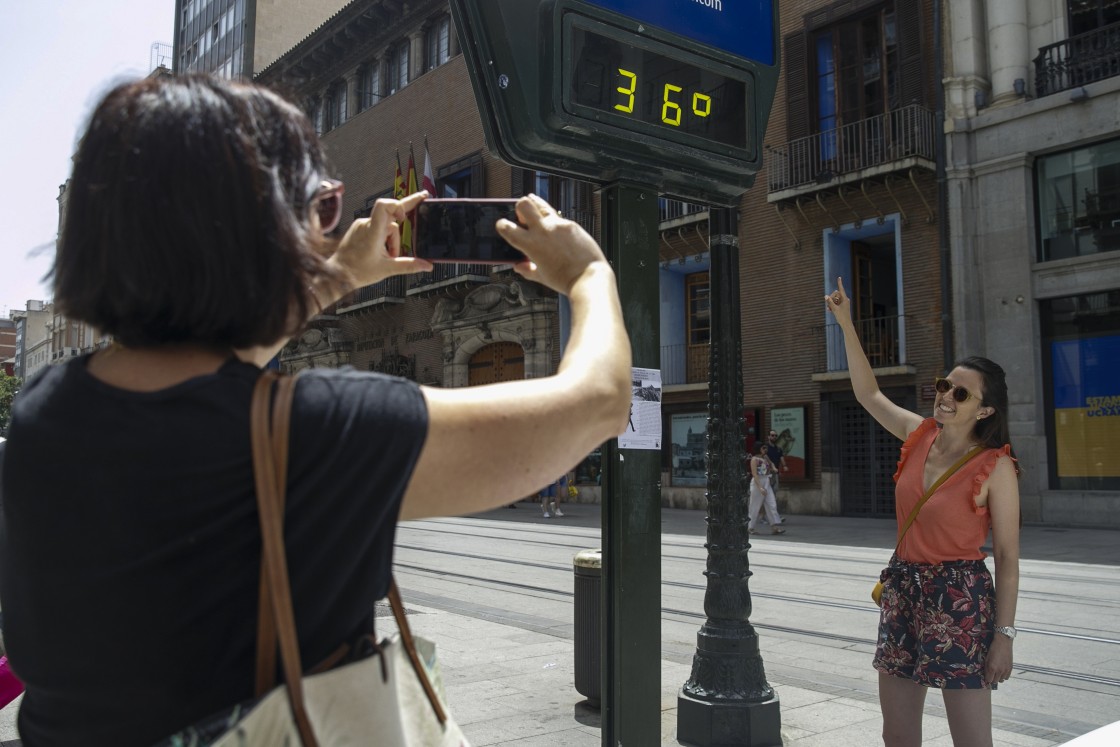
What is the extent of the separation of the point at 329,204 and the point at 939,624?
9.75ft

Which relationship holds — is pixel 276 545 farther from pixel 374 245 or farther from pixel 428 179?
pixel 428 179

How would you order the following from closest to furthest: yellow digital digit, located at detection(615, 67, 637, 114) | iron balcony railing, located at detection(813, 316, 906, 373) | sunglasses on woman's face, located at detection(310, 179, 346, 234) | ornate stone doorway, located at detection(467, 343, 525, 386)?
sunglasses on woman's face, located at detection(310, 179, 346, 234) < yellow digital digit, located at detection(615, 67, 637, 114) < iron balcony railing, located at detection(813, 316, 906, 373) < ornate stone doorway, located at detection(467, 343, 525, 386)

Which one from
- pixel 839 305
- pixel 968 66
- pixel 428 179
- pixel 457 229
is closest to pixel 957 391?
pixel 839 305

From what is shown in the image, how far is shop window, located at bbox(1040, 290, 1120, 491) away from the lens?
17.1 meters

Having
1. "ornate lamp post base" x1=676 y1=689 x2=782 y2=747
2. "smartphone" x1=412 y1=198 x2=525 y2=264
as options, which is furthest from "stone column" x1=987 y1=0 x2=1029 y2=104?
"smartphone" x1=412 y1=198 x2=525 y2=264

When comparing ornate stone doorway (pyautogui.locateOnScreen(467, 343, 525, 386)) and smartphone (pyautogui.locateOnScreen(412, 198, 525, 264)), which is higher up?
ornate stone doorway (pyautogui.locateOnScreen(467, 343, 525, 386))

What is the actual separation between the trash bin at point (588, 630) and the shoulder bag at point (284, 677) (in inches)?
173

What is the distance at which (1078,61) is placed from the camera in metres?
17.7

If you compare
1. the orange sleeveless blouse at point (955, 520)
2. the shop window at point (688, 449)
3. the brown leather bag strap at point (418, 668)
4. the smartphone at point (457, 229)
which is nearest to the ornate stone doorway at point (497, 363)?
the shop window at point (688, 449)

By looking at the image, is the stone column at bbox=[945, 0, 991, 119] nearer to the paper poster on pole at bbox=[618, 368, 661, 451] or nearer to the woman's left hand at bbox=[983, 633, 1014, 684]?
the woman's left hand at bbox=[983, 633, 1014, 684]

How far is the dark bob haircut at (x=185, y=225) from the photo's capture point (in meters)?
1.19

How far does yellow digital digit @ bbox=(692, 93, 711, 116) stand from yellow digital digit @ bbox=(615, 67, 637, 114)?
281 mm

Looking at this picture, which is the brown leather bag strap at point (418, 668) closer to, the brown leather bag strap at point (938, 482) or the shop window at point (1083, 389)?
the brown leather bag strap at point (938, 482)

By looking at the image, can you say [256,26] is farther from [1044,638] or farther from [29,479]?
[29,479]
